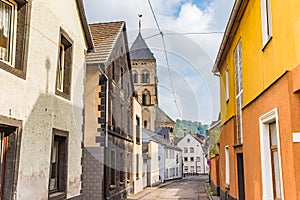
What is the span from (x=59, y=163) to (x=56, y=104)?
1.54 metres

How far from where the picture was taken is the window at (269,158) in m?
6.49

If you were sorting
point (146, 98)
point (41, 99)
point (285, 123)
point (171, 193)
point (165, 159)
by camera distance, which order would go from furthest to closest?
point (146, 98), point (165, 159), point (171, 193), point (41, 99), point (285, 123)

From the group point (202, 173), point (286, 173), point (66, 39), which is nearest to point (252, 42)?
point (286, 173)

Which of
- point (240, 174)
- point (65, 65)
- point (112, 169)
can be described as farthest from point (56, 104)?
point (112, 169)

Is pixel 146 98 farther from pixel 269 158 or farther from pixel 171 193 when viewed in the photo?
pixel 269 158

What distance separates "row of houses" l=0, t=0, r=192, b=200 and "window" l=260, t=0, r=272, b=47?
4.72 metres

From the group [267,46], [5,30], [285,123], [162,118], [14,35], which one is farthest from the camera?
[162,118]

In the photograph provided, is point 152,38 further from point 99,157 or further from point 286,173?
point 286,173

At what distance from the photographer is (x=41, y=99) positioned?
710 centimetres

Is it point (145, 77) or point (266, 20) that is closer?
point (266, 20)

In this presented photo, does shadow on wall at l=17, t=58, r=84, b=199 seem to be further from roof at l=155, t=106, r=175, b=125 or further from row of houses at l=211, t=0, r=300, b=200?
roof at l=155, t=106, r=175, b=125

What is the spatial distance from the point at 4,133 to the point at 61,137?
2456 millimetres

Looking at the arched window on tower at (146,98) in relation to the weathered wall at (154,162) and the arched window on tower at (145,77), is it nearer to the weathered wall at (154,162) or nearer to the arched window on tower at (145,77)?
the arched window on tower at (145,77)

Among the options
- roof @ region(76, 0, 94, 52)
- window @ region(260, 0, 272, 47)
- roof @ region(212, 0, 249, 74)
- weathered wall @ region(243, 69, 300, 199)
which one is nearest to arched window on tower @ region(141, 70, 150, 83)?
roof @ region(212, 0, 249, 74)
